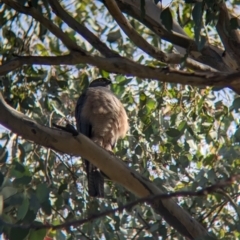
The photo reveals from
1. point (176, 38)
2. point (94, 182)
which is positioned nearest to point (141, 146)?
point (94, 182)

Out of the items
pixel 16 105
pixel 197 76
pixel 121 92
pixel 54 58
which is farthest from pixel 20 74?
pixel 197 76

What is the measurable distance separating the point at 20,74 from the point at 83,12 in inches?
78.8

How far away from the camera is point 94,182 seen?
500 cm

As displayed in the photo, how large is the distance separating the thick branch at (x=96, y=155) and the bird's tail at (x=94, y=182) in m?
1.26

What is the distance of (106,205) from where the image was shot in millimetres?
5133

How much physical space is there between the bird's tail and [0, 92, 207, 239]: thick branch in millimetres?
1264

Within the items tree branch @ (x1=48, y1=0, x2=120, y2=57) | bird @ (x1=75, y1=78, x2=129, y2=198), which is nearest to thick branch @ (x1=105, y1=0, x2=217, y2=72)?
tree branch @ (x1=48, y1=0, x2=120, y2=57)

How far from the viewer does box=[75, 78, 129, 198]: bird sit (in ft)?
19.4

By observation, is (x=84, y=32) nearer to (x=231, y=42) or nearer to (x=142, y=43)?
(x=142, y=43)

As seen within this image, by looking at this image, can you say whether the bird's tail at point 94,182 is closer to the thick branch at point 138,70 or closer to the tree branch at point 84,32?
the tree branch at point 84,32

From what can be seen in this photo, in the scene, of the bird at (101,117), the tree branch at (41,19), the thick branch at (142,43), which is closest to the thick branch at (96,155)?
the tree branch at (41,19)

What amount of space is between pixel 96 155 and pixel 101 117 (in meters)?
2.58

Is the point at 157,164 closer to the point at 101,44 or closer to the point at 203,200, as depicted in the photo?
the point at 203,200

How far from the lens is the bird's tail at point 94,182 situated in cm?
498
